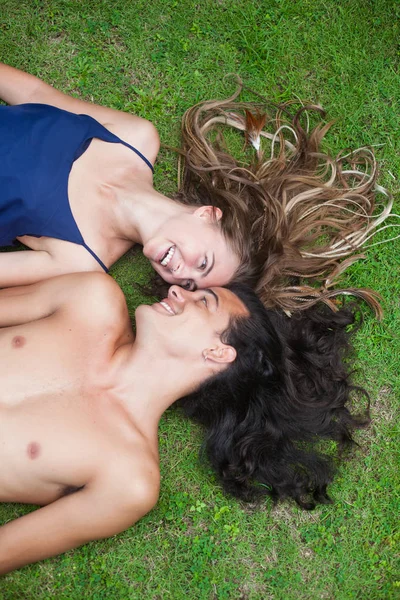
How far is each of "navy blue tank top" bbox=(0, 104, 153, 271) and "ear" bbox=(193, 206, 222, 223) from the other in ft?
2.76

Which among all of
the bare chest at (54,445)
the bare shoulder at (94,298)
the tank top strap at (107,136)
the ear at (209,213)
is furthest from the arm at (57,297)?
the tank top strap at (107,136)

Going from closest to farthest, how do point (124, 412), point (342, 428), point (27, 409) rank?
point (27, 409)
point (124, 412)
point (342, 428)

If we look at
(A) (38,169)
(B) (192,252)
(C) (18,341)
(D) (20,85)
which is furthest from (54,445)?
(D) (20,85)

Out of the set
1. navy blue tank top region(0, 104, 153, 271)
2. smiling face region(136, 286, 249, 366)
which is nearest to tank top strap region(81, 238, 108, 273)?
navy blue tank top region(0, 104, 153, 271)

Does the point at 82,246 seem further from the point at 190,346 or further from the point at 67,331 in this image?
the point at 190,346

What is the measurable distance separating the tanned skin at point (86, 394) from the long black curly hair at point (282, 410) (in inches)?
12.5

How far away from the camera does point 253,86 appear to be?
5.10 meters

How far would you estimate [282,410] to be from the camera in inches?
170

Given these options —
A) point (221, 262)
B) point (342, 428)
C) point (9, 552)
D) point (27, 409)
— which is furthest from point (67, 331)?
point (342, 428)

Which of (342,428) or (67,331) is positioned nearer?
(67,331)

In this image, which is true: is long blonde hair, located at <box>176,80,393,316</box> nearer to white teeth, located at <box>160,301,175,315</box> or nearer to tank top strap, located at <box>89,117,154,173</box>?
tank top strap, located at <box>89,117,154,173</box>

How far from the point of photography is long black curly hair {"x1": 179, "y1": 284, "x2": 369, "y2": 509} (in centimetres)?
414

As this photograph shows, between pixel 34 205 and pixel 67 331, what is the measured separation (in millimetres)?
980

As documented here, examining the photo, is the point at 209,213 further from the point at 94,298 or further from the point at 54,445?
the point at 54,445
